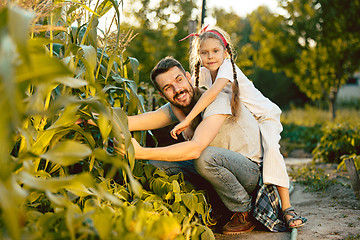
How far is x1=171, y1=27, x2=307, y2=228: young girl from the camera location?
2.34 m

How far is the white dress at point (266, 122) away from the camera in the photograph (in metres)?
2.37

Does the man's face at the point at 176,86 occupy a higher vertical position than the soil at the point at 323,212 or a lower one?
higher

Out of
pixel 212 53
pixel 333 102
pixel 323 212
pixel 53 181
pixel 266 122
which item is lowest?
pixel 333 102

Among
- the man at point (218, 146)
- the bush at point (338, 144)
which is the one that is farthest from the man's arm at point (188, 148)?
the bush at point (338, 144)

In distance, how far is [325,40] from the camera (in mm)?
10688

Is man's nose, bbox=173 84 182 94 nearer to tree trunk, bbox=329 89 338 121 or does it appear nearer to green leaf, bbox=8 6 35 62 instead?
green leaf, bbox=8 6 35 62

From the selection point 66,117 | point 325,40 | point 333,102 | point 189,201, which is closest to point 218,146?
point 189,201

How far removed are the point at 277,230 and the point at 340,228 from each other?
1.17ft

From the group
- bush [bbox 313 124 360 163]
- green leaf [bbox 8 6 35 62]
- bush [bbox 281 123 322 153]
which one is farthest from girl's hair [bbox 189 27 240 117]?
bush [bbox 281 123 322 153]

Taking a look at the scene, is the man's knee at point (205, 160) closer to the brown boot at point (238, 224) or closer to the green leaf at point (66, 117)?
the brown boot at point (238, 224)

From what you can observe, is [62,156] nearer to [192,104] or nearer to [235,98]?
[192,104]

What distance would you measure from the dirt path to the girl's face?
1098mm

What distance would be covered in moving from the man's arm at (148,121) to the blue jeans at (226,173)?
228 millimetres

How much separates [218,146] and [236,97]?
0.33m
